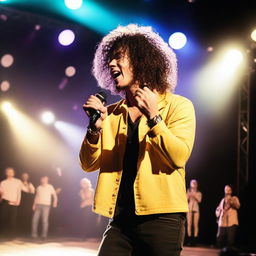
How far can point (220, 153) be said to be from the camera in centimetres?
1402

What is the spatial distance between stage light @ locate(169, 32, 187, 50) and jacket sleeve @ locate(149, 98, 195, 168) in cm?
1091

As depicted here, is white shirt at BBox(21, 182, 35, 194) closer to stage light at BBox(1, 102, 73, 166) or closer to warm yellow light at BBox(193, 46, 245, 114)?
stage light at BBox(1, 102, 73, 166)

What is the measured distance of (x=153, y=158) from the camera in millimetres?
2107

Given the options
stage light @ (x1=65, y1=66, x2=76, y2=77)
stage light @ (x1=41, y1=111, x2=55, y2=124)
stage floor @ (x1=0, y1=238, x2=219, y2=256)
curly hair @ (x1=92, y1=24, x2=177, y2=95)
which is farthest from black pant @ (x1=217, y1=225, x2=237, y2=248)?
curly hair @ (x1=92, y1=24, x2=177, y2=95)

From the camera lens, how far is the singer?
2.01 metres

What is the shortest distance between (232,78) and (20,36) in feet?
23.8

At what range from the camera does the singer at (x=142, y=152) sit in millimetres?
2007

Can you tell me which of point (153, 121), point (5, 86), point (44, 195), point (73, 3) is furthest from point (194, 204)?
point (153, 121)

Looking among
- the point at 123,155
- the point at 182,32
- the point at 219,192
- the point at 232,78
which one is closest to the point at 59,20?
the point at 182,32

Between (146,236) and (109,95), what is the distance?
12.6 metres

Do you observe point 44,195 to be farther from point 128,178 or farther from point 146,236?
point 146,236

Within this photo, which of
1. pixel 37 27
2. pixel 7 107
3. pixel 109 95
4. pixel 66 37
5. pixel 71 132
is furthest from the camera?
pixel 71 132

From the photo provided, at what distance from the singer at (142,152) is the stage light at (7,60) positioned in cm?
1152

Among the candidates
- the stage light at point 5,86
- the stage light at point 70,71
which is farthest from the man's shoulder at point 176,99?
the stage light at point 70,71
